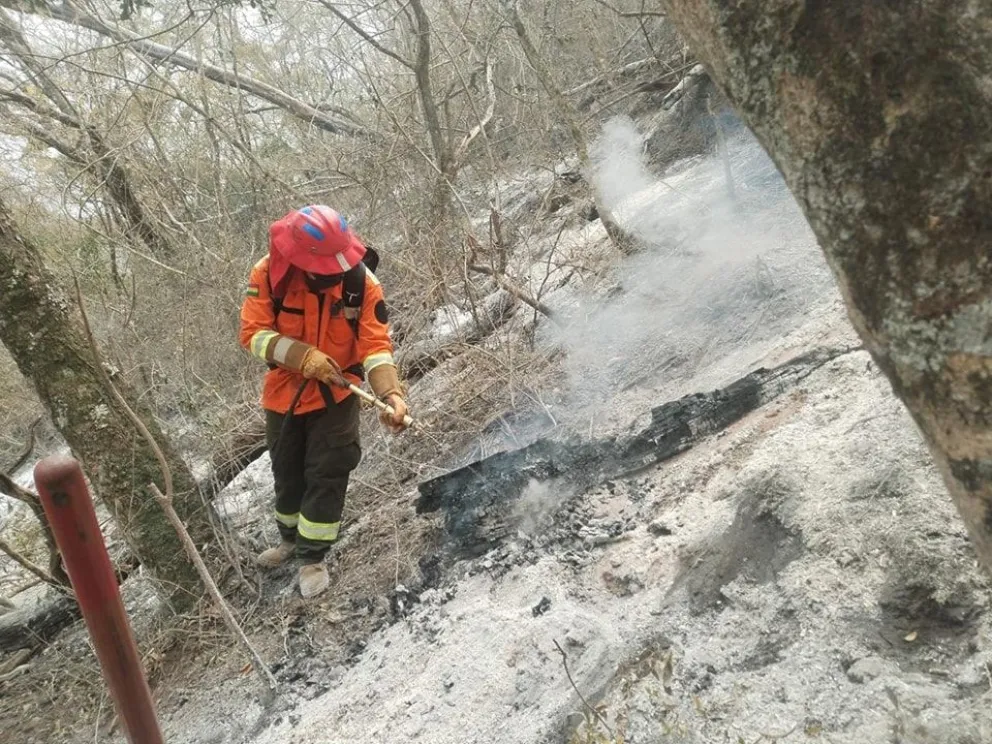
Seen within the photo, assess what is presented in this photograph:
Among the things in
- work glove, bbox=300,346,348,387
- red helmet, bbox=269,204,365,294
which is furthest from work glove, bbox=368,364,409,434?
red helmet, bbox=269,204,365,294

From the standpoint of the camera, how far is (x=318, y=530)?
11.1 ft

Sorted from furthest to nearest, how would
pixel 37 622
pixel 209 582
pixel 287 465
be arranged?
pixel 37 622 < pixel 287 465 < pixel 209 582

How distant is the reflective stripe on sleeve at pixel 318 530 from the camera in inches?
134

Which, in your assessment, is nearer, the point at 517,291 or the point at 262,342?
the point at 262,342

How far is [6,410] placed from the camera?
A: 24.5 ft

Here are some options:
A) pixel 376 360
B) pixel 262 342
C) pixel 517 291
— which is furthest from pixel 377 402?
pixel 517 291

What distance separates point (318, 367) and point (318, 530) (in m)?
0.84

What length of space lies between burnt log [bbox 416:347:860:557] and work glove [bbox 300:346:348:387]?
866 millimetres

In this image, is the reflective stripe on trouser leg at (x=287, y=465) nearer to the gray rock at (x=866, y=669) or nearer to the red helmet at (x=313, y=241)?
the red helmet at (x=313, y=241)

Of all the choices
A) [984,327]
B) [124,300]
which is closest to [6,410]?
[124,300]

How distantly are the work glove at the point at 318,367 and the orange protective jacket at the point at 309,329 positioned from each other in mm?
146

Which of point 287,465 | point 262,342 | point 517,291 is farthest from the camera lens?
point 517,291

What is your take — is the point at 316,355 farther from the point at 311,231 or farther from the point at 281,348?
the point at 311,231

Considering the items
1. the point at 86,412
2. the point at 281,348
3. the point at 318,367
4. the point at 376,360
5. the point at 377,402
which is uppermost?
the point at 86,412
